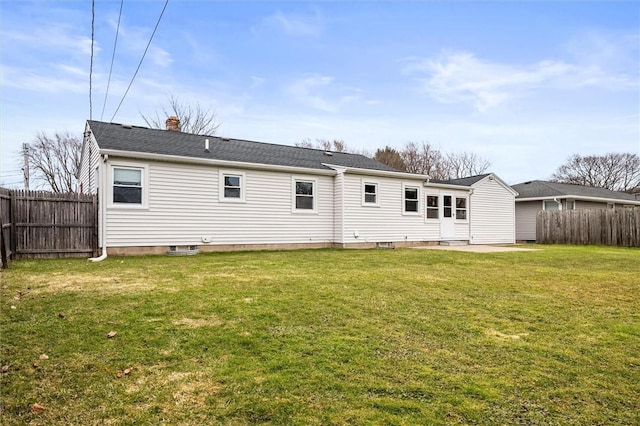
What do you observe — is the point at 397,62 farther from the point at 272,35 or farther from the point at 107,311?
the point at 107,311

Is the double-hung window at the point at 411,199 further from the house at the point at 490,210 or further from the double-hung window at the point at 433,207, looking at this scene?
the house at the point at 490,210

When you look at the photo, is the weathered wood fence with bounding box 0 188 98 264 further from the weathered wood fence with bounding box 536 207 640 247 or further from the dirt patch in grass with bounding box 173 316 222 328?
the weathered wood fence with bounding box 536 207 640 247

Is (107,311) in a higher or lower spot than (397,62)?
lower

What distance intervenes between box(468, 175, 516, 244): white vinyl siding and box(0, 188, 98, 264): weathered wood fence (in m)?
15.4

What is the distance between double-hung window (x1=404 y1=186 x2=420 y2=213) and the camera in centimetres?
1650

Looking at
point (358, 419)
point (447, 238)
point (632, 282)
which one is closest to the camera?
point (358, 419)

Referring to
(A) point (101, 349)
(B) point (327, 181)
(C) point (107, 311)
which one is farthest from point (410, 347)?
(B) point (327, 181)

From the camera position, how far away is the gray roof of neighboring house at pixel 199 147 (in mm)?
12172

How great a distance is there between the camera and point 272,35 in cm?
1298

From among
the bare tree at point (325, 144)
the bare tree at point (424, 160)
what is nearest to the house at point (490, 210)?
the bare tree at point (424, 160)

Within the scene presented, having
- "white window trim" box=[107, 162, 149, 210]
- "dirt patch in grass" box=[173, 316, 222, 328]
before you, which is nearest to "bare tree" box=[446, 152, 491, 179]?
"white window trim" box=[107, 162, 149, 210]

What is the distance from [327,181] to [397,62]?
5821 millimetres

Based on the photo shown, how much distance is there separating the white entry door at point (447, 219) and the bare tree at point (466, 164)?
2414 cm

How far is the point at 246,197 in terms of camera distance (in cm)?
1341
